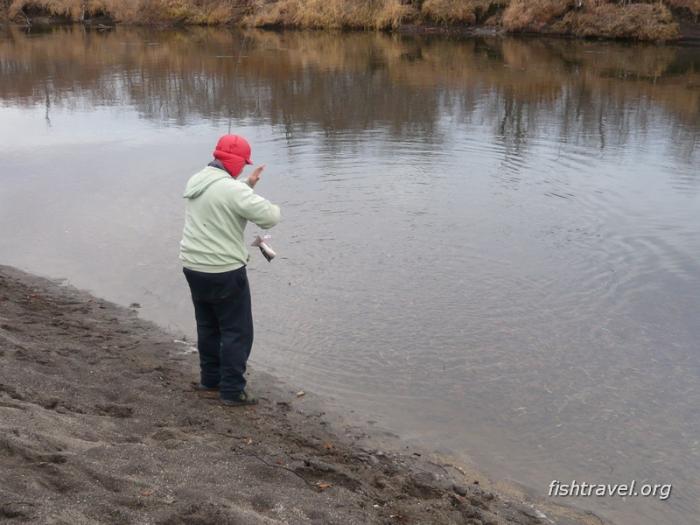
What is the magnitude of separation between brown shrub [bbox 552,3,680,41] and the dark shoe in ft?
109

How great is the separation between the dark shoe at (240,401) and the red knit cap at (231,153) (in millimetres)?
1664

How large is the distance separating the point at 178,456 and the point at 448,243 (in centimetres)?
622

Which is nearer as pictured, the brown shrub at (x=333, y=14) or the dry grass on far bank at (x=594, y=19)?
the dry grass on far bank at (x=594, y=19)

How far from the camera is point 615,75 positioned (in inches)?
985

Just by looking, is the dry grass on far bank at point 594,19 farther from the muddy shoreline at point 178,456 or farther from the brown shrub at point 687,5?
the muddy shoreline at point 178,456

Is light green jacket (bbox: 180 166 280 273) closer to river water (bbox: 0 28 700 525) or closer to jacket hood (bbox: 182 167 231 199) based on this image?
jacket hood (bbox: 182 167 231 199)

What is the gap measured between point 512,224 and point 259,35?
3369 cm

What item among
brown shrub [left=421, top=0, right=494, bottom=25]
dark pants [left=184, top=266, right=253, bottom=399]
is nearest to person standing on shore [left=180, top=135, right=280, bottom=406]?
dark pants [left=184, top=266, right=253, bottom=399]

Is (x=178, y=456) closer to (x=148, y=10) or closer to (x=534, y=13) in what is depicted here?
(x=534, y=13)

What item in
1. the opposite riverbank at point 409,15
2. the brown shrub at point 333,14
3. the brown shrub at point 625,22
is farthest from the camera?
the brown shrub at point 333,14

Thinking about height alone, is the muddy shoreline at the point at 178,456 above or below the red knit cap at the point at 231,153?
below

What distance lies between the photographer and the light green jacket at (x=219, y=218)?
546cm

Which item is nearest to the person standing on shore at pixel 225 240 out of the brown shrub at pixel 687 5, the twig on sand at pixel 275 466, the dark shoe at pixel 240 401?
the dark shoe at pixel 240 401

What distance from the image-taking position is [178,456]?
4.54m
